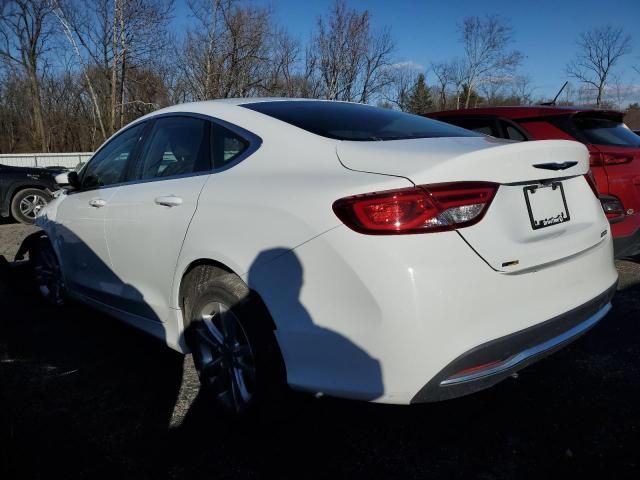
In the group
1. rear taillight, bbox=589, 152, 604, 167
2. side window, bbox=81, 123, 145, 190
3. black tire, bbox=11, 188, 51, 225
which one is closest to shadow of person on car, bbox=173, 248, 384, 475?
side window, bbox=81, 123, 145, 190

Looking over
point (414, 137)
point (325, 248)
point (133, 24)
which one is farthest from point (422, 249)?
point (133, 24)

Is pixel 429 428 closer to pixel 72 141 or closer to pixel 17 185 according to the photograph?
pixel 17 185

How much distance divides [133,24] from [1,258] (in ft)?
64.6

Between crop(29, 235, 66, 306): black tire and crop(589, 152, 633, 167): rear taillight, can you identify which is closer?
crop(589, 152, 633, 167): rear taillight

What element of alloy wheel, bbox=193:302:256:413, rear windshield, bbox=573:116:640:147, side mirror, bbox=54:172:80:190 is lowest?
alloy wheel, bbox=193:302:256:413

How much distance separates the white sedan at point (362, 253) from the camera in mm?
1703

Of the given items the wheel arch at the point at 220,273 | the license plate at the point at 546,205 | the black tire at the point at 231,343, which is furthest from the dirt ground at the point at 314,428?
the license plate at the point at 546,205

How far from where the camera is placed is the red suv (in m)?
3.90

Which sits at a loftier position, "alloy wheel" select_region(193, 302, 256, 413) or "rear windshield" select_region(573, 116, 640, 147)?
"rear windshield" select_region(573, 116, 640, 147)

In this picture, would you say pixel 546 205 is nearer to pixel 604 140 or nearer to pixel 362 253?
pixel 362 253

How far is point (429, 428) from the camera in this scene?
91.3 inches

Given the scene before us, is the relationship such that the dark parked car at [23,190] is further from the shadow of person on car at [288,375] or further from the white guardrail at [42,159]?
the white guardrail at [42,159]

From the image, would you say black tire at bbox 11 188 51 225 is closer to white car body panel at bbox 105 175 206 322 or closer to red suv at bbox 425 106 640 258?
white car body panel at bbox 105 175 206 322

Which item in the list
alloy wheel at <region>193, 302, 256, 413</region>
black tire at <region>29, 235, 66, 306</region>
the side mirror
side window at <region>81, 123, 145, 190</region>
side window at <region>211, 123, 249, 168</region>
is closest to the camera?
alloy wheel at <region>193, 302, 256, 413</region>
